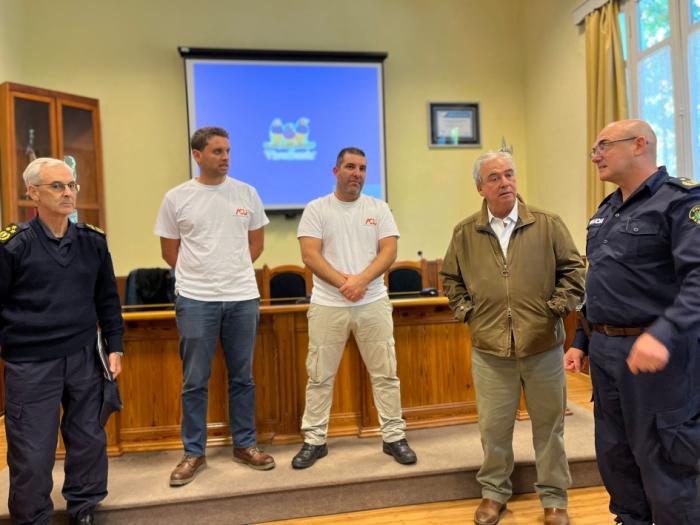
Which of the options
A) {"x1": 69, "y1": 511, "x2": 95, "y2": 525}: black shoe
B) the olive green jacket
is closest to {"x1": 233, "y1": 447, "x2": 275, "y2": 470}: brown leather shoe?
{"x1": 69, "y1": 511, "x2": 95, "y2": 525}: black shoe

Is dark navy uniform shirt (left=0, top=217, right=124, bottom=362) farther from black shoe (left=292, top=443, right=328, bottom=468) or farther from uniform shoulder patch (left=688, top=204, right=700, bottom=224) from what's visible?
uniform shoulder patch (left=688, top=204, right=700, bottom=224)

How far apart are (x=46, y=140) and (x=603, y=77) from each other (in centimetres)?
464

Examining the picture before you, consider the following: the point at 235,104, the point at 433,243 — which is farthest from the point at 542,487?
the point at 235,104

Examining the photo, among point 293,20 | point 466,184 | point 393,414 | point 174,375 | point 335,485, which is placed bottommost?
point 335,485

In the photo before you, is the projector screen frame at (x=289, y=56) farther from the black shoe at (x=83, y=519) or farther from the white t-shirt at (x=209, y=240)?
the black shoe at (x=83, y=519)

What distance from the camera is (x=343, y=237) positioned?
2.60 meters

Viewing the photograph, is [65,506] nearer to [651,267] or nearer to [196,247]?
[196,247]

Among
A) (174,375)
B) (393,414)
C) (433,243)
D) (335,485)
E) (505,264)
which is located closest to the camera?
(505,264)

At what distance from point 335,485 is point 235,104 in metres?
4.00

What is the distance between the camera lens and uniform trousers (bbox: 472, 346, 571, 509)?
2143 mm

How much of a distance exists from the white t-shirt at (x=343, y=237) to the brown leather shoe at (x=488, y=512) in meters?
1.01

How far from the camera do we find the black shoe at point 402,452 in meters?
2.55

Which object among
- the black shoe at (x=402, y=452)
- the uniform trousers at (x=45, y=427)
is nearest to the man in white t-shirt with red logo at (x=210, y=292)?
the uniform trousers at (x=45, y=427)

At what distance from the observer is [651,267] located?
1.64 meters
